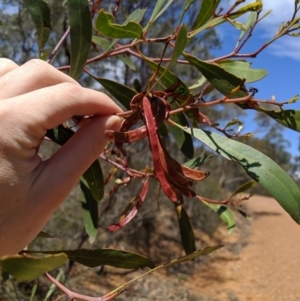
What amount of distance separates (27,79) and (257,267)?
1154 centimetres

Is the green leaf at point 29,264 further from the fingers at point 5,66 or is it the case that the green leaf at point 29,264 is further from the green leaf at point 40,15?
the green leaf at point 40,15

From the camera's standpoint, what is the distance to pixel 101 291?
7711 mm

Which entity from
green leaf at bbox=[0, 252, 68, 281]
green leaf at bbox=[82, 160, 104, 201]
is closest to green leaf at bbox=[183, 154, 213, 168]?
green leaf at bbox=[82, 160, 104, 201]

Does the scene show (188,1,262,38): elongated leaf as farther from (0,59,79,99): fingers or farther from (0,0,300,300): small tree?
(0,59,79,99): fingers

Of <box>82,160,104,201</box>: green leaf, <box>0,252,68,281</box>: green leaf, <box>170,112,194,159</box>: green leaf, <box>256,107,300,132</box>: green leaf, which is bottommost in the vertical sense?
<box>82,160,104,201</box>: green leaf

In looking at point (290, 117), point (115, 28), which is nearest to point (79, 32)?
point (115, 28)

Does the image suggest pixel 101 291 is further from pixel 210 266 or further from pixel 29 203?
pixel 29 203

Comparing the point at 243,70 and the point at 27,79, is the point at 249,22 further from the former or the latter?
the point at 27,79

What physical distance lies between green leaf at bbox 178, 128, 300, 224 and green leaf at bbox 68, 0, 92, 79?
1.16 feet

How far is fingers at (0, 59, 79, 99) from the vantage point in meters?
0.88

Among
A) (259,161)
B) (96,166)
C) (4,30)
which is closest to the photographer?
(259,161)

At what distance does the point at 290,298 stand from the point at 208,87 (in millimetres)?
9229

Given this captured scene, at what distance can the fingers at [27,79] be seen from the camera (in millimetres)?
876

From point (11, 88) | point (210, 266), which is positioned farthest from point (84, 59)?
point (210, 266)
